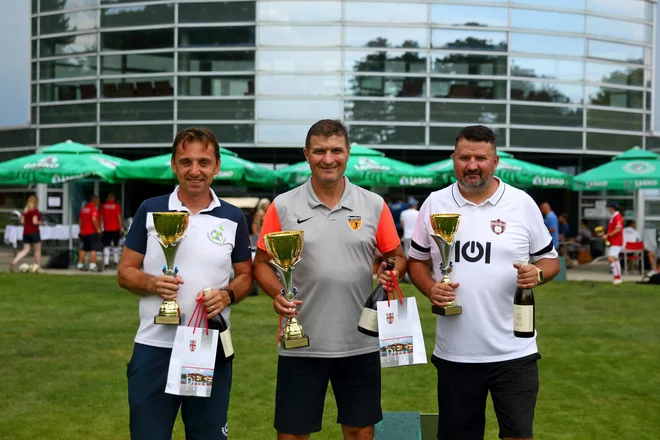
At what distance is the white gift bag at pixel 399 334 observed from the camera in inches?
147

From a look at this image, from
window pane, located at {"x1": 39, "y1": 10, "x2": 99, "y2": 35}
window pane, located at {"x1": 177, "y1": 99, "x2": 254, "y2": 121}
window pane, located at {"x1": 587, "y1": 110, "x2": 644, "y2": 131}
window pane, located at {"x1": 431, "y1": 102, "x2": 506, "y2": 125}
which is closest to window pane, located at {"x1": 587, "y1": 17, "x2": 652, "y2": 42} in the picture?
window pane, located at {"x1": 587, "y1": 110, "x2": 644, "y2": 131}

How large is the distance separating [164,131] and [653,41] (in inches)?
711

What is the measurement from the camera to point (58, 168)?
58.4ft

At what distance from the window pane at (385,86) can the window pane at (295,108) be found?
2.55 feet

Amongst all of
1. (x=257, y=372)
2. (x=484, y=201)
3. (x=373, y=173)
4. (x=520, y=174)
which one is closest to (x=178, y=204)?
(x=484, y=201)

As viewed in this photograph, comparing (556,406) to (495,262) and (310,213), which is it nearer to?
(495,262)

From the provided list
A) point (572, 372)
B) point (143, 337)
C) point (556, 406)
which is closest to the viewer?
point (143, 337)

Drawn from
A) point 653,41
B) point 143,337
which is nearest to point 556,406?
point 143,337

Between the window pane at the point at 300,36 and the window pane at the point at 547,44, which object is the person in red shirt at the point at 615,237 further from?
the window pane at the point at 300,36

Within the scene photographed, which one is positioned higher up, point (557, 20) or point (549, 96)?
point (557, 20)

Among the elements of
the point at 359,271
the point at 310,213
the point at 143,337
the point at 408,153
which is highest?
the point at 408,153

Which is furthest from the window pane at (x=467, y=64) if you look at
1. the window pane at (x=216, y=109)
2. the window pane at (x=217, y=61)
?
the window pane at (x=216, y=109)

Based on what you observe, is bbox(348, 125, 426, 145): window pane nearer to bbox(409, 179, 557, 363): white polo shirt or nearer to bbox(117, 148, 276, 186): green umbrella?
bbox(117, 148, 276, 186): green umbrella

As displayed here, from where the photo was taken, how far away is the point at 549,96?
26641mm
